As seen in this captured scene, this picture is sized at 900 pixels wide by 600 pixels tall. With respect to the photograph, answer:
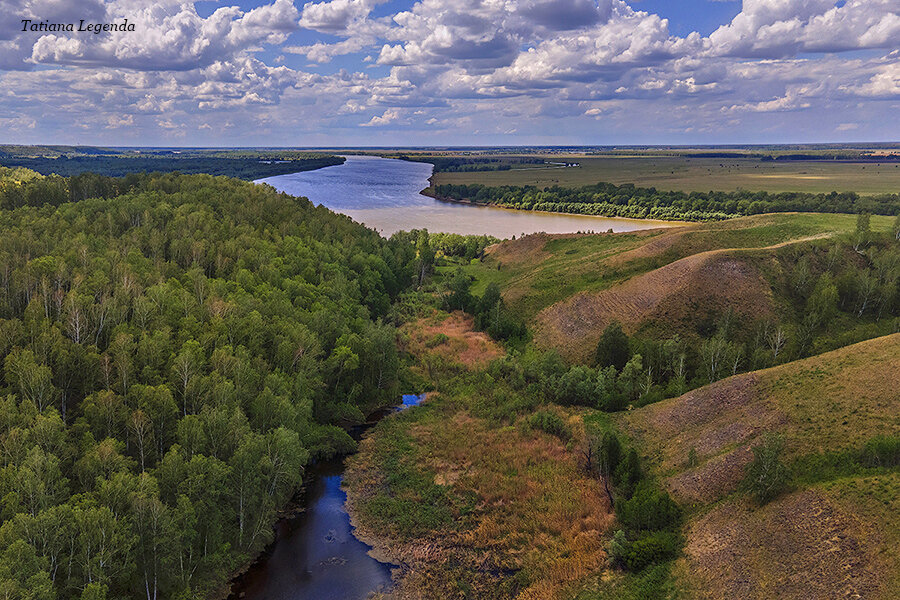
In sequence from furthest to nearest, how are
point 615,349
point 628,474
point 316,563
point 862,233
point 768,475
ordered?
point 862,233, point 615,349, point 628,474, point 316,563, point 768,475

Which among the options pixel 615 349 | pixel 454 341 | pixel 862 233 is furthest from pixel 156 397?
pixel 862 233

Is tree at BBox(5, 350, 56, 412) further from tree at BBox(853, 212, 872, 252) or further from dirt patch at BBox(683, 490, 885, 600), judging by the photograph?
tree at BBox(853, 212, 872, 252)

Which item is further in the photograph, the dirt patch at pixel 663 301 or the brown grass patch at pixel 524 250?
the brown grass patch at pixel 524 250

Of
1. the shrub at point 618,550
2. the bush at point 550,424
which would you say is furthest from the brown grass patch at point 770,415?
the shrub at point 618,550

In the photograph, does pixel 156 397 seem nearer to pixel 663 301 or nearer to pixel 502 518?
pixel 502 518

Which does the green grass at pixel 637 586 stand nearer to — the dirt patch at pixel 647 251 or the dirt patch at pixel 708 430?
the dirt patch at pixel 708 430

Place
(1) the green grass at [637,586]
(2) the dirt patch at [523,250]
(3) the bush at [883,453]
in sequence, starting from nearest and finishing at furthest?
(1) the green grass at [637,586] < (3) the bush at [883,453] < (2) the dirt patch at [523,250]
